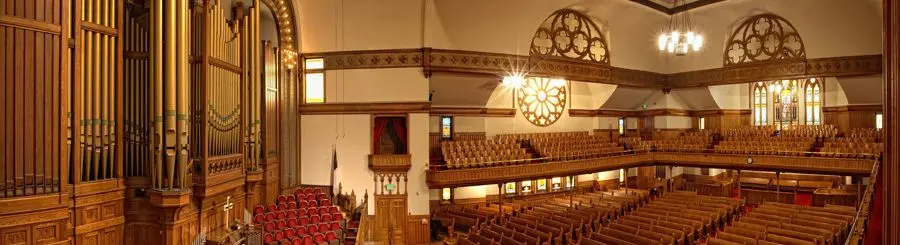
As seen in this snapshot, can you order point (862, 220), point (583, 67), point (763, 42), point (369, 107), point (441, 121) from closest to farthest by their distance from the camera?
point (862, 220) → point (369, 107) → point (441, 121) → point (583, 67) → point (763, 42)

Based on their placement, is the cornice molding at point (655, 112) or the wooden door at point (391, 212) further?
the cornice molding at point (655, 112)

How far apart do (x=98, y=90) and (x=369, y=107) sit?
8.40 meters

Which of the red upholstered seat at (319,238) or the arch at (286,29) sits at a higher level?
the arch at (286,29)

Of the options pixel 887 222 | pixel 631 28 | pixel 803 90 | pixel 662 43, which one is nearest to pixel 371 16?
pixel 662 43

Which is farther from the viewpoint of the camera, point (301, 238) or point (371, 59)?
point (371, 59)

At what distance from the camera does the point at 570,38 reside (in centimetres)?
1942

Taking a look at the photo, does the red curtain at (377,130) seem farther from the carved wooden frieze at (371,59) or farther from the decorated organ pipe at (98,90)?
the decorated organ pipe at (98,90)

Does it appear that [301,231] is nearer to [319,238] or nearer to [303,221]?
[319,238]

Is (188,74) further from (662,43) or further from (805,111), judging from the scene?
(805,111)

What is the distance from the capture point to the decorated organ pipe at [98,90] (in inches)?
245

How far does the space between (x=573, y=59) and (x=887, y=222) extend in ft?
56.0

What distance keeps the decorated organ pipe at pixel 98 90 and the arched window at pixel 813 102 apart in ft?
84.5

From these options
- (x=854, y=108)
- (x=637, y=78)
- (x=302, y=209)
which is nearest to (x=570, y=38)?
(x=637, y=78)

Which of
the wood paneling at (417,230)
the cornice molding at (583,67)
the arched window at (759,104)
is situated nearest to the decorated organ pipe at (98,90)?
the cornice molding at (583,67)
